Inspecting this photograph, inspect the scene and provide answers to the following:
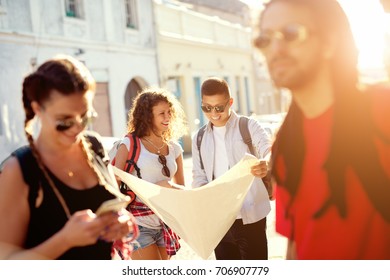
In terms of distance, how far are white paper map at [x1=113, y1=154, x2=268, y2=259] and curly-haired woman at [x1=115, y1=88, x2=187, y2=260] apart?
0.20 m

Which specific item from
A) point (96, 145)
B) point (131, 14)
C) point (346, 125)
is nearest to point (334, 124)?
point (346, 125)

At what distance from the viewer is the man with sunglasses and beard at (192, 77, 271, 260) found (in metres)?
3.10

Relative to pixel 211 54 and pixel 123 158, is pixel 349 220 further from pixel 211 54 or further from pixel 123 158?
pixel 211 54

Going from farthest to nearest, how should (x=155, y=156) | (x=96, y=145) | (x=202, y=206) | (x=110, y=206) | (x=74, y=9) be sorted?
(x=74, y=9)
(x=155, y=156)
(x=202, y=206)
(x=96, y=145)
(x=110, y=206)

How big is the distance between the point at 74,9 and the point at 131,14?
3.66 metres

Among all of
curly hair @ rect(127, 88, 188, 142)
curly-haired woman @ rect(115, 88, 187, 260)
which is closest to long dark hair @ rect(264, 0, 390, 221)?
curly-haired woman @ rect(115, 88, 187, 260)

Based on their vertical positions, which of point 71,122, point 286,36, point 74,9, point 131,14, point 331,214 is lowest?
point 331,214

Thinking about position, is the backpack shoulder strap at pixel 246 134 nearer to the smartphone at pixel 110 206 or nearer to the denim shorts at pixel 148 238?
the denim shorts at pixel 148 238

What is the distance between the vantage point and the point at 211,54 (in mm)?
18547

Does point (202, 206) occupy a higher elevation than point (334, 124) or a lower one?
lower

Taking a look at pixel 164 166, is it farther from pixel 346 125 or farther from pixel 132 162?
pixel 346 125

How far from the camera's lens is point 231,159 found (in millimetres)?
3139

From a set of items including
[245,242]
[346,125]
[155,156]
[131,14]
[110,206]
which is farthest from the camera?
[131,14]
